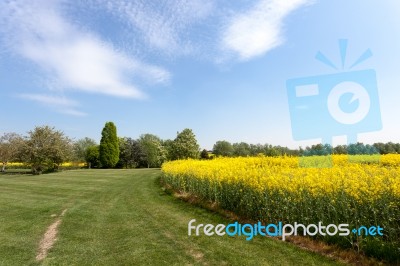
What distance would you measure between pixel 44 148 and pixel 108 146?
21.5 metres

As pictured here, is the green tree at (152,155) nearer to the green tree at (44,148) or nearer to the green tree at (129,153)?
the green tree at (129,153)

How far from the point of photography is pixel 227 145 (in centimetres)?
9938

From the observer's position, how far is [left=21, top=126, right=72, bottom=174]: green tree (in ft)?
121

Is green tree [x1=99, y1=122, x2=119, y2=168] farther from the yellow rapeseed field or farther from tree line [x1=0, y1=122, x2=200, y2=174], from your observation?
the yellow rapeseed field

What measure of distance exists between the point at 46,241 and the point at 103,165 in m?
52.9

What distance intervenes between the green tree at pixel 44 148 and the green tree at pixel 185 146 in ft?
47.1

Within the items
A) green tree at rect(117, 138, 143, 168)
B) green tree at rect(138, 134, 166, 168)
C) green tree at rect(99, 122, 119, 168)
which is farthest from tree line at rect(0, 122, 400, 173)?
green tree at rect(138, 134, 166, 168)

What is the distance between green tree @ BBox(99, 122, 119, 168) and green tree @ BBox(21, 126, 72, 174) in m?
A: 18.7

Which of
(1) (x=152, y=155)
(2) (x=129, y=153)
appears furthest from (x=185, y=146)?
(1) (x=152, y=155)

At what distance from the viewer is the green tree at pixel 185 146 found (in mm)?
41562

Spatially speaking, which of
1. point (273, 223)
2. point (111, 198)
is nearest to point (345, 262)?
point (273, 223)

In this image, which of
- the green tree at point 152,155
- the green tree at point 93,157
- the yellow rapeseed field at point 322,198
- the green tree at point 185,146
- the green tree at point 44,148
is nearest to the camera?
the yellow rapeseed field at point 322,198

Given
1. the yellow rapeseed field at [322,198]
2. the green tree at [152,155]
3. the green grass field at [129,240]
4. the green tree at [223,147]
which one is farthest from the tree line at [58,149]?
the green tree at [223,147]

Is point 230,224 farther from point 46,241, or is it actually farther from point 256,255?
point 46,241
